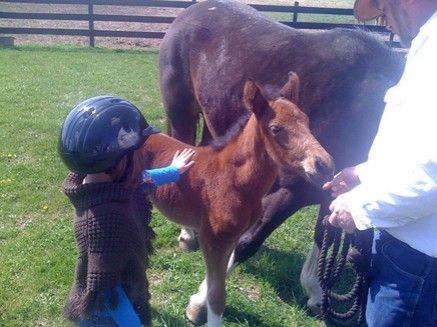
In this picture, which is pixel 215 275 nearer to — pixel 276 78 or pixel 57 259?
pixel 57 259

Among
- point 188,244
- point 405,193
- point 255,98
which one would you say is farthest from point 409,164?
point 188,244

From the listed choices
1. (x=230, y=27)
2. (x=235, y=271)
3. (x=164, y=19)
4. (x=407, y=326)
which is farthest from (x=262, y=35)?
(x=164, y=19)

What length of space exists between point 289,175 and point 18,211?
2.58 m

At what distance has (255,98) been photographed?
299 cm

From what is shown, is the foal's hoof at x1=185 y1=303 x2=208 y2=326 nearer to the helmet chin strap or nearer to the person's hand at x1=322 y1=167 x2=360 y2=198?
the helmet chin strap

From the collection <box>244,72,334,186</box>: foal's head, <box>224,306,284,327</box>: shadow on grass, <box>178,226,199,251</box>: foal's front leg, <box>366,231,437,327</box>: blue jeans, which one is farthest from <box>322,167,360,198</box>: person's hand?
<box>178,226,199,251</box>: foal's front leg

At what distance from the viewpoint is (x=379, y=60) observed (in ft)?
12.9

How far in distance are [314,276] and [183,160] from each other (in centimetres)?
137

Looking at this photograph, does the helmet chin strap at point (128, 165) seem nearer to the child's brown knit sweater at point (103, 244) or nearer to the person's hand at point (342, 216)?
the child's brown knit sweater at point (103, 244)

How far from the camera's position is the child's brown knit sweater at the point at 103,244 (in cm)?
227

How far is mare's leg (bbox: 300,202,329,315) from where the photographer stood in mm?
3821

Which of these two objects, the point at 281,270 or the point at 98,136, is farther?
the point at 281,270

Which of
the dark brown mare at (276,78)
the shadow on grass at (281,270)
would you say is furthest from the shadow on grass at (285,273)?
the dark brown mare at (276,78)

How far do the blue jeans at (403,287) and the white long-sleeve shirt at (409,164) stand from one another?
4.1 inches
